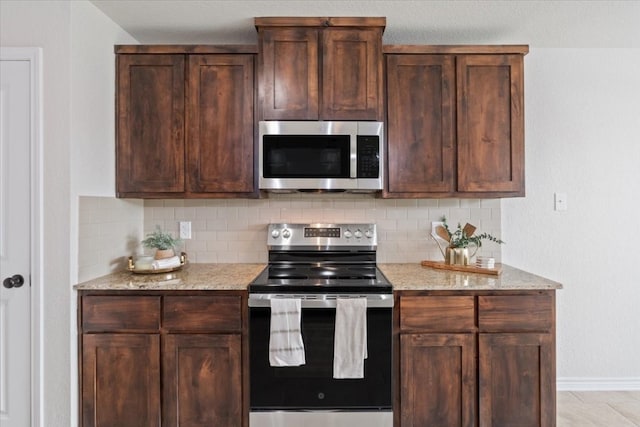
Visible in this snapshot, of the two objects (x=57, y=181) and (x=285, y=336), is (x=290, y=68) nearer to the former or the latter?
(x=57, y=181)

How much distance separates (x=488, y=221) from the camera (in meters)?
2.81

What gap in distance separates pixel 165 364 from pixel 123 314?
1.08ft

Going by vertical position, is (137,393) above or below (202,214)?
below

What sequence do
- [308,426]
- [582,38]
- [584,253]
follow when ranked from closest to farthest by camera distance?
[308,426] → [582,38] → [584,253]

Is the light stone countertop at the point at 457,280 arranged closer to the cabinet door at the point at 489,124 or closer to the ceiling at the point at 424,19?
the cabinet door at the point at 489,124

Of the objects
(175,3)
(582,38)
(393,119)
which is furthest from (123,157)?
(582,38)

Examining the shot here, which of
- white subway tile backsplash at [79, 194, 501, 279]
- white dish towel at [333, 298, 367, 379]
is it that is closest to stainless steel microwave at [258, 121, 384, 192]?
white subway tile backsplash at [79, 194, 501, 279]

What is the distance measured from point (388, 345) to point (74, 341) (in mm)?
1593

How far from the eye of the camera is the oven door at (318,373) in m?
2.05

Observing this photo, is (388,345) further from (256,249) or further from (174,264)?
(174,264)

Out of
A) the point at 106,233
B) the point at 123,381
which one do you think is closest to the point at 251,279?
the point at 123,381

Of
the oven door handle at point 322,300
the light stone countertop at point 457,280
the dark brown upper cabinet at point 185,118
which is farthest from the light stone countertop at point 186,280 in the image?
the light stone countertop at point 457,280

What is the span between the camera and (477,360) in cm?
207

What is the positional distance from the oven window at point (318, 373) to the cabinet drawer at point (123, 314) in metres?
0.51
